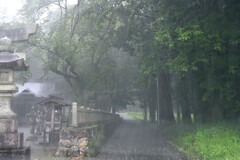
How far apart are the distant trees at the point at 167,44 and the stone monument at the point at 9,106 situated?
7610mm

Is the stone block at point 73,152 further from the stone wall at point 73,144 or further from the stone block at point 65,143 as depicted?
the stone block at point 65,143

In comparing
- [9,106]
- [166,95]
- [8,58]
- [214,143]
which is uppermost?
[8,58]

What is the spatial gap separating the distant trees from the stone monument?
25.0ft

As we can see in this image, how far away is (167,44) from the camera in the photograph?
14859 millimetres

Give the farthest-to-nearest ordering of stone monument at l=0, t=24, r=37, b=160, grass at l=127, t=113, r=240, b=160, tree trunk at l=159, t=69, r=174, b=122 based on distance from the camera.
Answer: tree trunk at l=159, t=69, r=174, b=122 → grass at l=127, t=113, r=240, b=160 → stone monument at l=0, t=24, r=37, b=160

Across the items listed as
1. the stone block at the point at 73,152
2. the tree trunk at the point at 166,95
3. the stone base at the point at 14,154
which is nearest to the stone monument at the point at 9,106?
the stone base at the point at 14,154

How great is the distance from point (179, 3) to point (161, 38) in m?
3.28

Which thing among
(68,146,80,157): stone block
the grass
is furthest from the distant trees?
(68,146,80,157): stone block

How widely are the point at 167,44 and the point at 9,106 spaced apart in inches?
344

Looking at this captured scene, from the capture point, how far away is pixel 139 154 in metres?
12.9

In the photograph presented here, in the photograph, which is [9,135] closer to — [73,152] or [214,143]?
[73,152]

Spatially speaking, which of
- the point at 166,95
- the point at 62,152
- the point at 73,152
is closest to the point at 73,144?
the point at 73,152

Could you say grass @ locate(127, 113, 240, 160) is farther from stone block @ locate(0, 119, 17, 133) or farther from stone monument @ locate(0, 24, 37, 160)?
stone block @ locate(0, 119, 17, 133)

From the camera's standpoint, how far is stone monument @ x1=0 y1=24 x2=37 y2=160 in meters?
8.63
